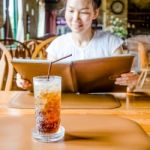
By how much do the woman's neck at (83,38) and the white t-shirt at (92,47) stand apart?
0.01 metres

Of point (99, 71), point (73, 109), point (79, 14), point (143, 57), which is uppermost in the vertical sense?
point (79, 14)

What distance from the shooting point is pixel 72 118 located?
3.22ft

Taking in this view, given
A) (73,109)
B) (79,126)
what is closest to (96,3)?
(73,109)

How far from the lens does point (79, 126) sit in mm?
900

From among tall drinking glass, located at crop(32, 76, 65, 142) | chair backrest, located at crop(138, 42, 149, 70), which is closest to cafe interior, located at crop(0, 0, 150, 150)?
tall drinking glass, located at crop(32, 76, 65, 142)

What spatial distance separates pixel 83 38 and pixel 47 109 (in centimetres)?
98

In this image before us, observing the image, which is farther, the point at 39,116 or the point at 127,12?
the point at 127,12

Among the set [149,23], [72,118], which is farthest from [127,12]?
[72,118]

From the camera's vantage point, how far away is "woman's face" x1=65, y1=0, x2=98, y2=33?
1622mm

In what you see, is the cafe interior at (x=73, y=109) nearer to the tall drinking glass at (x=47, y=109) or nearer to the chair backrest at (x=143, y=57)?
the tall drinking glass at (x=47, y=109)

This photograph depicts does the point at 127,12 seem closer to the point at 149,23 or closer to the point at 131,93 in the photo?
the point at 149,23

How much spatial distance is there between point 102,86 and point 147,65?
11.0 ft

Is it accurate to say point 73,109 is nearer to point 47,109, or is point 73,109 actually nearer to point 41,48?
point 47,109

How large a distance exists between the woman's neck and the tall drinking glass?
936mm
